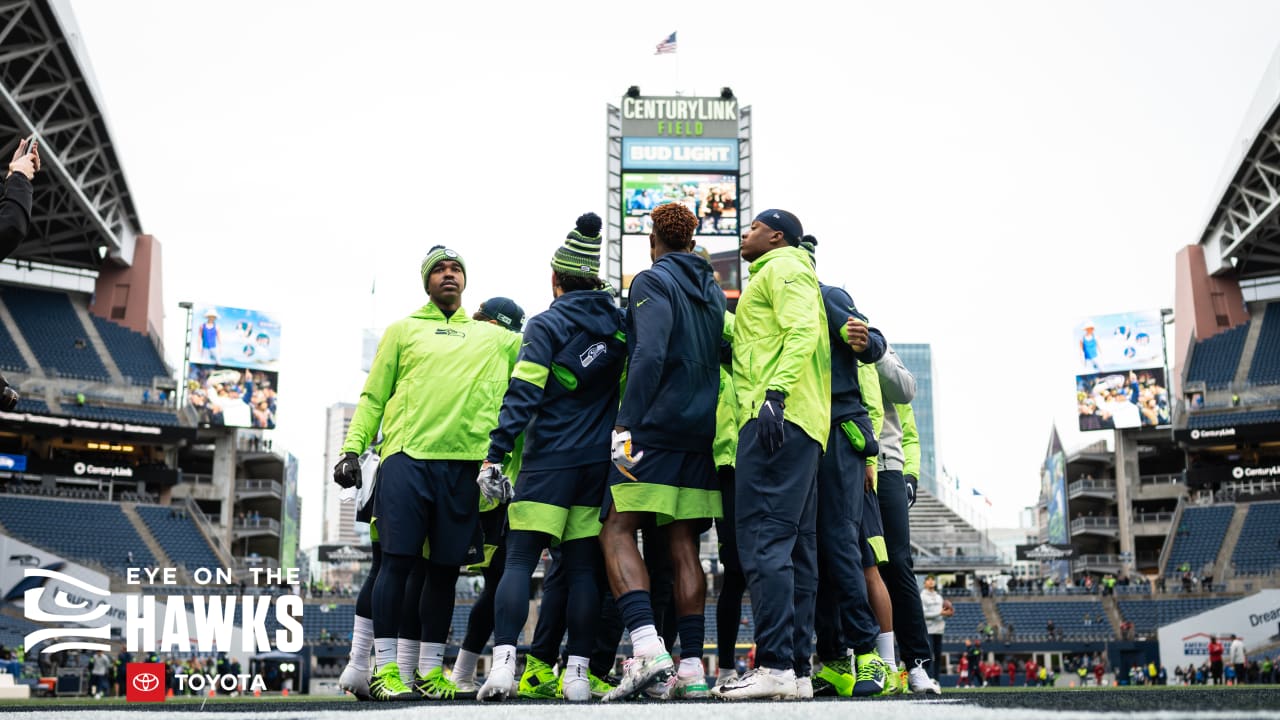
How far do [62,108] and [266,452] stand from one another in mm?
20514

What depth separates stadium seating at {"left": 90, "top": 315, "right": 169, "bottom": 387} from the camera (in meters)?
46.2

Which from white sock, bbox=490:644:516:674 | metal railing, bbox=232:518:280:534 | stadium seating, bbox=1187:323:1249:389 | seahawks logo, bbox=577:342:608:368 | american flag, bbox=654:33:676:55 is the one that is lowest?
white sock, bbox=490:644:516:674

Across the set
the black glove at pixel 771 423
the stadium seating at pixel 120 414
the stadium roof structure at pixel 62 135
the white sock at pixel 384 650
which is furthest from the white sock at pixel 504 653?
the stadium seating at pixel 120 414

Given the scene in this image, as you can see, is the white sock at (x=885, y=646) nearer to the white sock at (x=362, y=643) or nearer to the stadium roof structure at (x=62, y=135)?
the white sock at (x=362, y=643)

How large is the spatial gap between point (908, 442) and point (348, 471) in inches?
144

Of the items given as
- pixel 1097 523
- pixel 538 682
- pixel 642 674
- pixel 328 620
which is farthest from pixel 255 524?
pixel 642 674

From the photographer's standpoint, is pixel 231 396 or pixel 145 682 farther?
pixel 231 396

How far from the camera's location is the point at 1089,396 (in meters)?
52.8

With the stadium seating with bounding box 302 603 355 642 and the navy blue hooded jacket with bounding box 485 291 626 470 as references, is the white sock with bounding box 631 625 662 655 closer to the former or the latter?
the navy blue hooded jacket with bounding box 485 291 626 470

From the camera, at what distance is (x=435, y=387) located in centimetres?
A: 582

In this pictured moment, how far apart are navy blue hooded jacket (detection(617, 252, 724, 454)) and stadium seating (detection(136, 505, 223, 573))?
122 ft

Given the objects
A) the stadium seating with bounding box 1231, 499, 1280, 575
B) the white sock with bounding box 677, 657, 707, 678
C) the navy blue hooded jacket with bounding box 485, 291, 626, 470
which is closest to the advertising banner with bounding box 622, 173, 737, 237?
the stadium seating with bounding box 1231, 499, 1280, 575

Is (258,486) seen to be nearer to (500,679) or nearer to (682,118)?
(682,118)

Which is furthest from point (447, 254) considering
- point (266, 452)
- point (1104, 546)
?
point (1104, 546)
